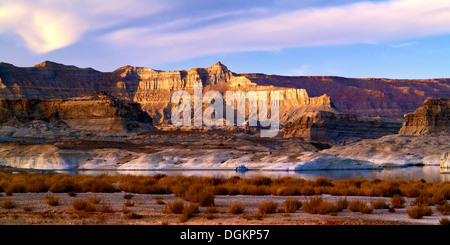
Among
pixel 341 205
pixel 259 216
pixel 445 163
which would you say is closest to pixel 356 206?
pixel 341 205

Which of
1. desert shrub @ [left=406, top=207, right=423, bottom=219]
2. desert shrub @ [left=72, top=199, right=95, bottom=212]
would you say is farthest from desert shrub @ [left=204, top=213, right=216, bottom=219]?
desert shrub @ [left=406, top=207, right=423, bottom=219]

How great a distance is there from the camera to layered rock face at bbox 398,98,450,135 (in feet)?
374

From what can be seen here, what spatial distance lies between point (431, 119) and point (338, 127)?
1543 inches

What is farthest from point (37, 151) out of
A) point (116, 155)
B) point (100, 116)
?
point (100, 116)

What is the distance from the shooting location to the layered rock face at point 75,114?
12044cm

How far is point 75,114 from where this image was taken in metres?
127

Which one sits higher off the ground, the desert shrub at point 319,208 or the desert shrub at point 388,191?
the desert shrub at point 319,208

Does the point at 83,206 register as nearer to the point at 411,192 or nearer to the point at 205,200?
the point at 205,200

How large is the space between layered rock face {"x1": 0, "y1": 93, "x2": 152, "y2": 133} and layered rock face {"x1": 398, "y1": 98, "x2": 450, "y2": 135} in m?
69.2

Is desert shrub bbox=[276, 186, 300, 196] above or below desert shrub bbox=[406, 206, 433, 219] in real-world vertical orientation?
below

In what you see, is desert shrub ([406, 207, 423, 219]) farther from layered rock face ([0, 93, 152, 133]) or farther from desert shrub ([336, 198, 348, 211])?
layered rock face ([0, 93, 152, 133])

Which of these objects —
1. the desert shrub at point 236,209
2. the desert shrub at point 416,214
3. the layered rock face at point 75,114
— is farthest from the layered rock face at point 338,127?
the desert shrub at point 236,209

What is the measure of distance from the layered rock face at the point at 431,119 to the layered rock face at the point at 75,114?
69.2 metres

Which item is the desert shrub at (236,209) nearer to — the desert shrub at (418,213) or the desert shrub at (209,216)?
the desert shrub at (209,216)
